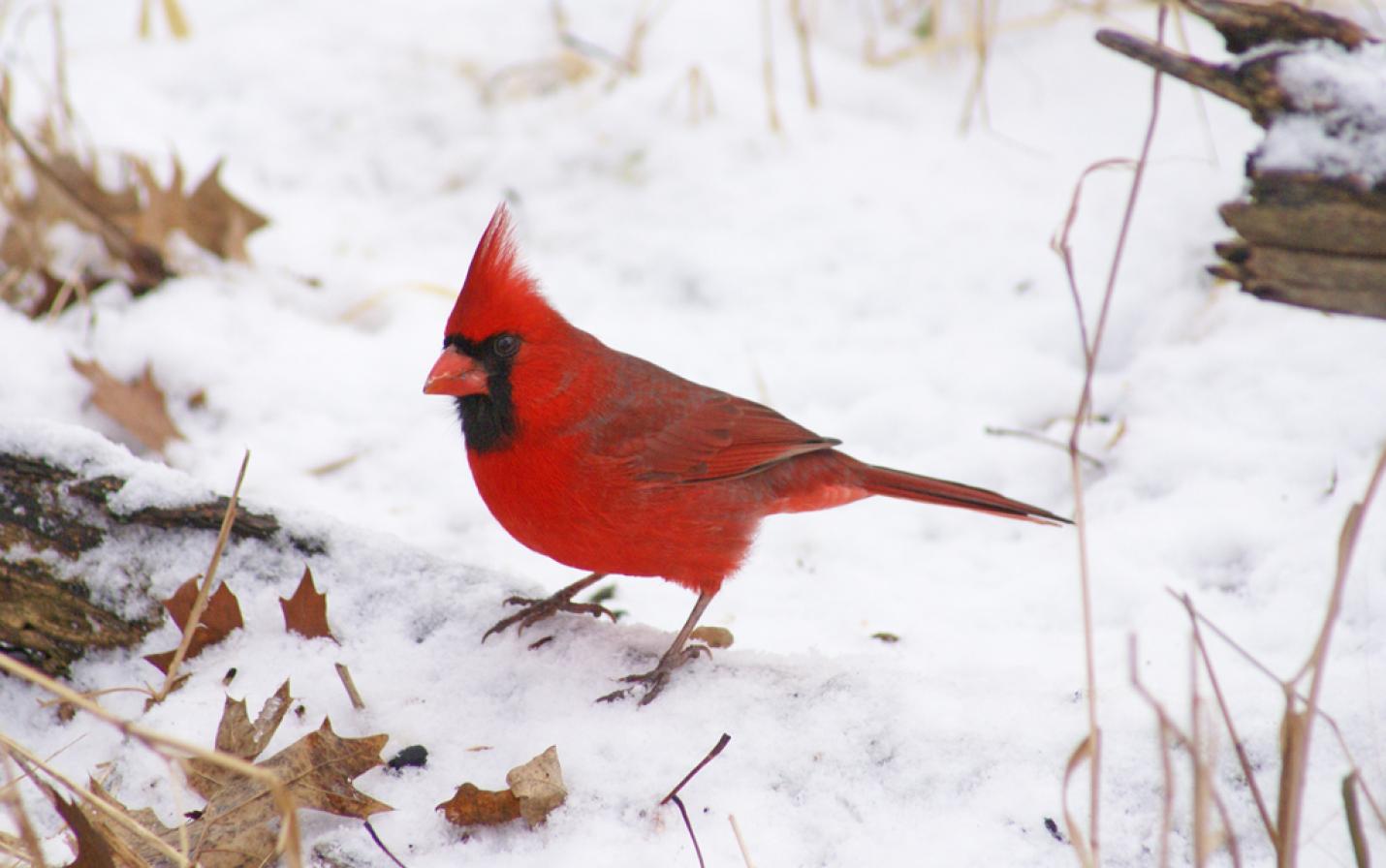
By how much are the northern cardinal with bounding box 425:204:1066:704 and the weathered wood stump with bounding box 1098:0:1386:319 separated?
0.87m

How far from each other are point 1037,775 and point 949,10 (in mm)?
4295

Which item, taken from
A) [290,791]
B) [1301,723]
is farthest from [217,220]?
[1301,723]

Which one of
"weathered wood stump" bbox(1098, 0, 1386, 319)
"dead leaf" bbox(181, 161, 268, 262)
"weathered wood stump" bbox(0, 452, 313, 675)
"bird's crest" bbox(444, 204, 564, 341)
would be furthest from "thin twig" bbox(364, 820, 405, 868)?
"dead leaf" bbox(181, 161, 268, 262)

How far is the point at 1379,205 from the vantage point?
205 cm

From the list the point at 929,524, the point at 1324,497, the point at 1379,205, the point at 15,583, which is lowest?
the point at 929,524

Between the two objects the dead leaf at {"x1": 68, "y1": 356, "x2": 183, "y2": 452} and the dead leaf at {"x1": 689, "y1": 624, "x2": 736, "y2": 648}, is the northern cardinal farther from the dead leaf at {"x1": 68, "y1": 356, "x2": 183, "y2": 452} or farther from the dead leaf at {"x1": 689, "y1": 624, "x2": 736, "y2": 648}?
the dead leaf at {"x1": 68, "y1": 356, "x2": 183, "y2": 452}

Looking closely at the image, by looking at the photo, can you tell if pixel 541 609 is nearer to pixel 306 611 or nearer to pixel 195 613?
pixel 306 611

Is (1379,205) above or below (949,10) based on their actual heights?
above

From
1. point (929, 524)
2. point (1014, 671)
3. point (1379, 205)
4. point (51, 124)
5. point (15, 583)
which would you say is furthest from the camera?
point (51, 124)

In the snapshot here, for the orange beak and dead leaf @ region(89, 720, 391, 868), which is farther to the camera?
the orange beak

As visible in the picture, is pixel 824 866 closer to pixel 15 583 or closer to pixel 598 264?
pixel 15 583

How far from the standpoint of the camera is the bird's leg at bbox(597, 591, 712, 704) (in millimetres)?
2480

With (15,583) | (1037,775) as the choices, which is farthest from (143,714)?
(1037,775)

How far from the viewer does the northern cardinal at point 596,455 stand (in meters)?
2.62
